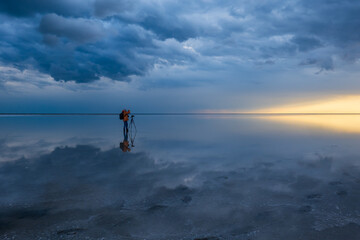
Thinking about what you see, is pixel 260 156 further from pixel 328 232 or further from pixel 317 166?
pixel 328 232

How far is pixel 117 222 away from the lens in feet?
19.3

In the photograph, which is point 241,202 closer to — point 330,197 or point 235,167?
point 330,197

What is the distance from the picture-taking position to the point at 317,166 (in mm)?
11625

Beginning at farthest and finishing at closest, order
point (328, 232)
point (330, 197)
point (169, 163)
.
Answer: point (169, 163), point (330, 197), point (328, 232)

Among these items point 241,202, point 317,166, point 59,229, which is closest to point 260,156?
point 317,166

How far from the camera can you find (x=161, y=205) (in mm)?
6910

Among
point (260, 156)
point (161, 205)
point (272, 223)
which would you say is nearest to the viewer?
point (272, 223)

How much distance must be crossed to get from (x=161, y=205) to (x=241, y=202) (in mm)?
2462

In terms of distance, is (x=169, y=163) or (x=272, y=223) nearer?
(x=272, y=223)

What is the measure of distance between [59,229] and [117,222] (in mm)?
1332

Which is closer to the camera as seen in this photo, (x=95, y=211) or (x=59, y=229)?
(x=59, y=229)

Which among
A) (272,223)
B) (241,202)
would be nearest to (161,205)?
(241,202)

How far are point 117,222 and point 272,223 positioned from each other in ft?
12.8

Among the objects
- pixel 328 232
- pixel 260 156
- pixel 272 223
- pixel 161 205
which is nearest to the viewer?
pixel 328 232
